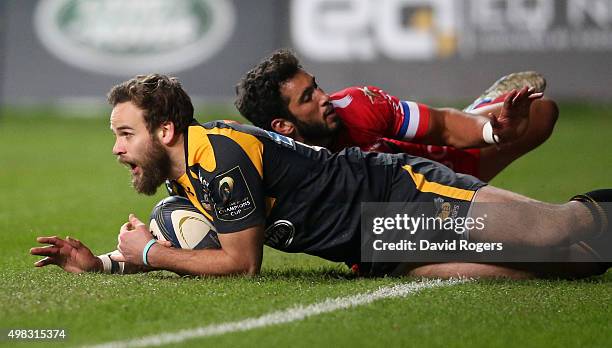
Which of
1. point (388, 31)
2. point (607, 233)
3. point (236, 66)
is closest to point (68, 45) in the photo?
point (236, 66)

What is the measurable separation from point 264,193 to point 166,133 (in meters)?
0.65

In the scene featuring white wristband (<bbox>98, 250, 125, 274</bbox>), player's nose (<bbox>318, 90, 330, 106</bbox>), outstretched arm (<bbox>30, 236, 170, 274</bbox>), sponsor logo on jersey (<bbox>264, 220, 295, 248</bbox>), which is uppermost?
player's nose (<bbox>318, 90, 330, 106</bbox>)

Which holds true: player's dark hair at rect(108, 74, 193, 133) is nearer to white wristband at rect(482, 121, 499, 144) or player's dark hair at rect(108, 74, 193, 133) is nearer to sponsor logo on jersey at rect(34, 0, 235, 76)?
white wristband at rect(482, 121, 499, 144)

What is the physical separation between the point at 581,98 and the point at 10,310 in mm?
15118

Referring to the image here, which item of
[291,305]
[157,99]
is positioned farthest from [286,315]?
[157,99]

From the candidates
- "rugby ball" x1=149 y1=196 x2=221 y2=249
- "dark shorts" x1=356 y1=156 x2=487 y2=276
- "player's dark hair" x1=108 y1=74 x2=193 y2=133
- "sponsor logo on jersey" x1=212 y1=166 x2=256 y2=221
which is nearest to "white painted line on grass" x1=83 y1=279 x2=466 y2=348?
"dark shorts" x1=356 y1=156 x2=487 y2=276

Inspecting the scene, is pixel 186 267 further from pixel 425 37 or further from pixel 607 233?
pixel 425 37

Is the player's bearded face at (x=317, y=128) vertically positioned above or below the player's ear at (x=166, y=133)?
below

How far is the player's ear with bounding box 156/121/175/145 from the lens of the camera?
19.8 feet

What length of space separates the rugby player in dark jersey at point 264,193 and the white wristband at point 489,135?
71cm

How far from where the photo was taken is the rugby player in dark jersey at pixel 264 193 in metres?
5.91

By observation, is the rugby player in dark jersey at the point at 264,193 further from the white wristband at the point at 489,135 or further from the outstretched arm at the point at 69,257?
the white wristband at the point at 489,135

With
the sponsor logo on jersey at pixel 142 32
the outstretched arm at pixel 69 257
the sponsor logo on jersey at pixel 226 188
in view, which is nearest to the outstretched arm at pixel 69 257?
the outstretched arm at pixel 69 257

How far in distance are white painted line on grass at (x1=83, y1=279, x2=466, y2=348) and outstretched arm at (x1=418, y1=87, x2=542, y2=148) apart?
117 cm
